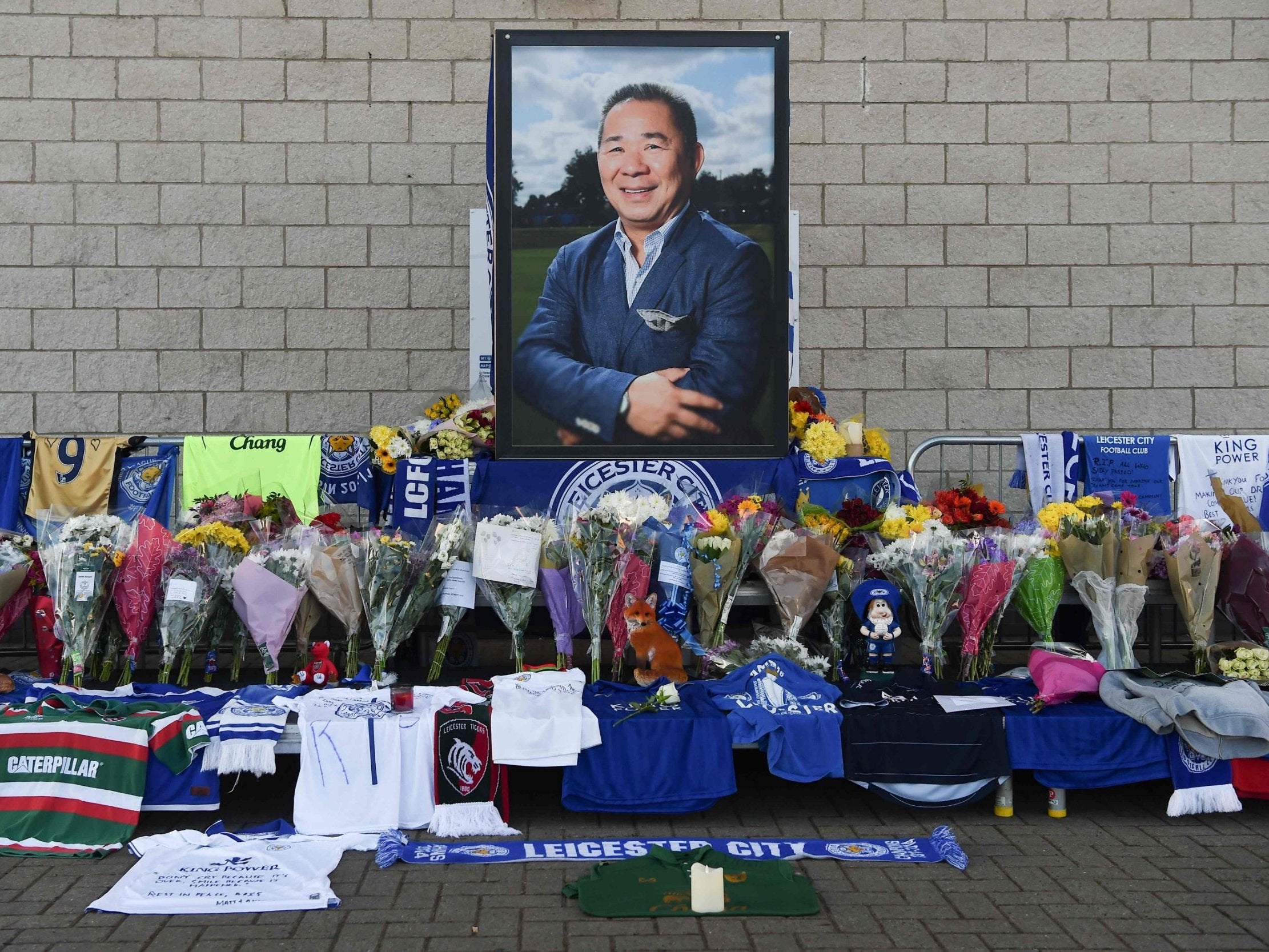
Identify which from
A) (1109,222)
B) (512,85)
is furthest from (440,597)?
(1109,222)

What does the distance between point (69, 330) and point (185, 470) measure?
203 centimetres

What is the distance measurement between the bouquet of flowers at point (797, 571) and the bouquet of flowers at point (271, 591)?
6.45 ft

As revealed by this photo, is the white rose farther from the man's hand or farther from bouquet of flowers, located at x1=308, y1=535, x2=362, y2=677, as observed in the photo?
the man's hand

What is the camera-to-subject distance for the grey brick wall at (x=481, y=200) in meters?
7.81

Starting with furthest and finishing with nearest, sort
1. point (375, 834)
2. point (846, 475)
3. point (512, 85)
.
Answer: point (846, 475) < point (512, 85) < point (375, 834)

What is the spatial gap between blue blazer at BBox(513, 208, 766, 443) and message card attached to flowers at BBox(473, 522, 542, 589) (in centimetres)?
102

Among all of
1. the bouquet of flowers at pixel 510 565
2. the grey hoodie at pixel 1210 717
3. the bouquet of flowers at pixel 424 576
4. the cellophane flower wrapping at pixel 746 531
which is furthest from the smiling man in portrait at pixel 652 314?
the grey hoodie at pixel 1210 717

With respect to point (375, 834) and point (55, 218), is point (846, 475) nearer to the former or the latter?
point (375, 834)

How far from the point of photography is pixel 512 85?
5.61 meters

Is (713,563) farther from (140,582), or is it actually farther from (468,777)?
(140,582)

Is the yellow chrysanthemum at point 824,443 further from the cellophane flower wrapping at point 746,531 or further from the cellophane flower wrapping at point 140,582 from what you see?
the cellophane flower wrapping at point 140,582

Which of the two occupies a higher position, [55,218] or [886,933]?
[55,218]

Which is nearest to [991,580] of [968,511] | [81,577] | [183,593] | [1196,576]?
[968,511]

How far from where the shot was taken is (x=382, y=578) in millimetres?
4809
